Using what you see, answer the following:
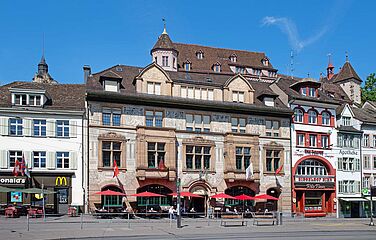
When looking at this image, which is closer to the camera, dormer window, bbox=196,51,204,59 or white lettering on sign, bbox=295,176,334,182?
white lettering on sign, bbox=295,176,334,182

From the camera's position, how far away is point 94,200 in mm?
50344

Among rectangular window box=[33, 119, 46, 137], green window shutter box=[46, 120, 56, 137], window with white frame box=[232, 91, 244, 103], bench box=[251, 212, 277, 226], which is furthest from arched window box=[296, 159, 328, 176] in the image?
rectangular window box=[33, 119, 46, 137]

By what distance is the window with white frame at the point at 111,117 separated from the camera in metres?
52.0

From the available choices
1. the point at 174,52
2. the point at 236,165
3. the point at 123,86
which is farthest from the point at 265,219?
the point at 174,52

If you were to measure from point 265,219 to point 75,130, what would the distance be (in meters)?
19.1

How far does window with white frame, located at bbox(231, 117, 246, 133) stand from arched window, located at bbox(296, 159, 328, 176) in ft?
26.8

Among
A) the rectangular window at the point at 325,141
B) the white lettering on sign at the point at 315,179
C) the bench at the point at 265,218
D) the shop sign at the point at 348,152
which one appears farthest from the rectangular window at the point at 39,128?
the shop sign at the point at 348,152

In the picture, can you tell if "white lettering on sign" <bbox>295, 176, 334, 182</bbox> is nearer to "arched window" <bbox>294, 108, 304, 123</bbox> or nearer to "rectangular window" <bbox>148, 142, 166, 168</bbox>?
"arched window" <bbox>294, 108, 304, 123</bbox>

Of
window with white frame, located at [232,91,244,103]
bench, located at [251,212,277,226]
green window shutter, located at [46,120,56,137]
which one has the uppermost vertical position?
window with white frame, located at [232,91,244,103]

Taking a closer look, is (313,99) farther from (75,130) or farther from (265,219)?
(75,130)

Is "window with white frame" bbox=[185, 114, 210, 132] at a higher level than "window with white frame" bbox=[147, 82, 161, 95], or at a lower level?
lower

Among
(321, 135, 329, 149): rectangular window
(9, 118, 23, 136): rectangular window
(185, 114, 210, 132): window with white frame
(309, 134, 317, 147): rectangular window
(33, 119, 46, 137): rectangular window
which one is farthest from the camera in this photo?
(321, 135, 329, 149): rectangular window

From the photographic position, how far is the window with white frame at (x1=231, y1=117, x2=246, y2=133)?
57516 mm

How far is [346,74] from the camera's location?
94.9m
